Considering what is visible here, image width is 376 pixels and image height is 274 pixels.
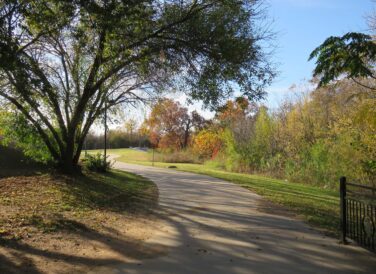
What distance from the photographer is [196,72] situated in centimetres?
1484

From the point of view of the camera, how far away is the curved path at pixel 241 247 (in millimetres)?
6516

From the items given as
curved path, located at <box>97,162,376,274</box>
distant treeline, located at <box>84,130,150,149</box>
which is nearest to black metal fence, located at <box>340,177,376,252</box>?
curved path, located at <box>97,162,376,274</box>

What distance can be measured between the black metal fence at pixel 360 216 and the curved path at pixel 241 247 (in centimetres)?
23

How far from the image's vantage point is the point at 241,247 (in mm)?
7824

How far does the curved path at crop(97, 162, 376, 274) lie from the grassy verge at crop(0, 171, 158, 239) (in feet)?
5.66

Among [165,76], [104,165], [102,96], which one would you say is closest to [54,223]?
[165,76]

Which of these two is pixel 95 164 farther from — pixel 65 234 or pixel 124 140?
pixel 124 140

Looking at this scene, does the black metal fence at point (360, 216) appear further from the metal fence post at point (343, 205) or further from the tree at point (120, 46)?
the tree at point (120, 46)

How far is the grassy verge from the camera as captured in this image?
9.12 metres

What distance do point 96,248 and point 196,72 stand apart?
860 centimetres

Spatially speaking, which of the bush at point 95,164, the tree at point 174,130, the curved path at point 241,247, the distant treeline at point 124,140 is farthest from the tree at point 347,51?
the distant treeline at point 124,140

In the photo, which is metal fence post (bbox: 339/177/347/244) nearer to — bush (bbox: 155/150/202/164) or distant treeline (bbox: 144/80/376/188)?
distant treeline (bbox: 144/80/376/188)

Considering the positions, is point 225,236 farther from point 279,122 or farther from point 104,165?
point 279,122

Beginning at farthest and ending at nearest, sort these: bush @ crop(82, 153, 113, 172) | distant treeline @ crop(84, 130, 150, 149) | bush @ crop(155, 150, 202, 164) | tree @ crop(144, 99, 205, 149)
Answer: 1. distant treeline @ crop(84, 130, 150, 149)
2. tree @ crop(144, 99, 205, 149)
3. bush @ crop(155, 150, 202, 164)
4. bush @ crop(82, 153, 113, 172)
